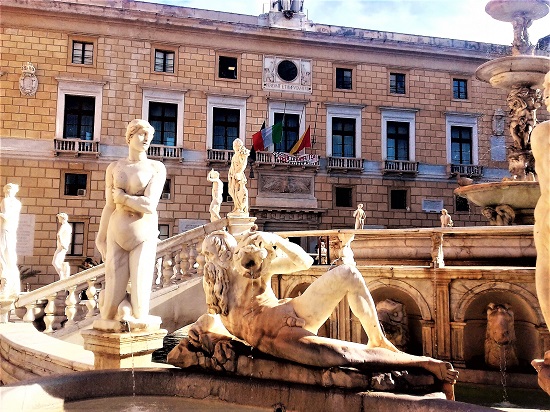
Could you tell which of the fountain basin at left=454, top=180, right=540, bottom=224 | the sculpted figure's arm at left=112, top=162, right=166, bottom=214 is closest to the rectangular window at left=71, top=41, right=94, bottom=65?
the fountain basin at left=454, top=180, right=540, bottom=224

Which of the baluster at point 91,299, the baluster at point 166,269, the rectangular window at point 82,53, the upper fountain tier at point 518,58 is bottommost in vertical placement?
the baluster at point 91,299

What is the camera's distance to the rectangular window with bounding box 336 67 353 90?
23672mm

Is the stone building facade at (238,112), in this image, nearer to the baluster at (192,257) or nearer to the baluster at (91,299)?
the baluster at (192,257)

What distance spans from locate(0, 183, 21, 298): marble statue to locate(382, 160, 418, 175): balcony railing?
Result: 17.5m

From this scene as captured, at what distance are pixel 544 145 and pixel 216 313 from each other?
7.17ft

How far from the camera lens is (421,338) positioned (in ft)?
Answer: 19.9

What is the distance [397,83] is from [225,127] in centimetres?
876

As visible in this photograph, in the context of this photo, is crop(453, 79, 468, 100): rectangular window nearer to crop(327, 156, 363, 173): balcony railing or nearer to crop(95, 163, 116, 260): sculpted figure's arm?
crop(327, 156, 363, 173): balcony railing

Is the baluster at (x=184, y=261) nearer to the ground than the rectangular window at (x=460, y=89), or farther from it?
nearer to the ground

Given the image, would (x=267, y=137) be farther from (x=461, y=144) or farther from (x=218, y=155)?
(x=461, y=144)

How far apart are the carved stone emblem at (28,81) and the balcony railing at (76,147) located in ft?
7.34

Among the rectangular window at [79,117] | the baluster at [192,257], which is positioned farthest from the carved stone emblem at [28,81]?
the baluster at [192,257]

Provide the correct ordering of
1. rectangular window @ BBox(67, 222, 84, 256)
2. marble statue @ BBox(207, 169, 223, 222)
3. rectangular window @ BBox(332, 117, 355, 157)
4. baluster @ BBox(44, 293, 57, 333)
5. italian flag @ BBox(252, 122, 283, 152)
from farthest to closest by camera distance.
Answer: rectangular window @ BBox(332, 117, 355, 157) → italian flag @ BBox(252, 122, 283, 152) → rectangular window @ BBox(67, 222, 84, 256) → marble statue @ BBox(207, 169, 223, 222) → baluster @ BBox(44, 293, 57, 333)

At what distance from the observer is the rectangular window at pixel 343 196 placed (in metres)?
23.2
